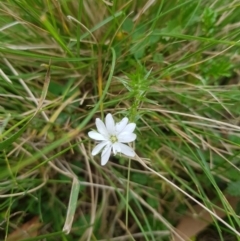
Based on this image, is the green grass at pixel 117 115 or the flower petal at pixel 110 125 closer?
the flower petal at pixel 110 125

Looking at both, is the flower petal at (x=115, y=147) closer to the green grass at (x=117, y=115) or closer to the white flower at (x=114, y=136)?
the white flower at (x=114, y=136)

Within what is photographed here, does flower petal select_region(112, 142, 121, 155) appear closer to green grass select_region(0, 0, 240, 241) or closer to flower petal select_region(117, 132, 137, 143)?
flower petal select_region(117, 132, 137, 143)

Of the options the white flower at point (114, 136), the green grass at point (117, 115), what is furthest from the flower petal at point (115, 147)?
the green grass at point (117, 115)

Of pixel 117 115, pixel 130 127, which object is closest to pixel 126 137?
pixel 130 127

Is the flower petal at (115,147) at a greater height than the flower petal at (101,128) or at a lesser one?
lesser

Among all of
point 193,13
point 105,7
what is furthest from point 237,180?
point 105,7

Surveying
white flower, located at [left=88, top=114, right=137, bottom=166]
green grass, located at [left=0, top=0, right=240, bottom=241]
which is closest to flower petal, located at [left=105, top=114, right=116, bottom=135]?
white flower, located at [left=88, top=114, right=137, bottom=166]
